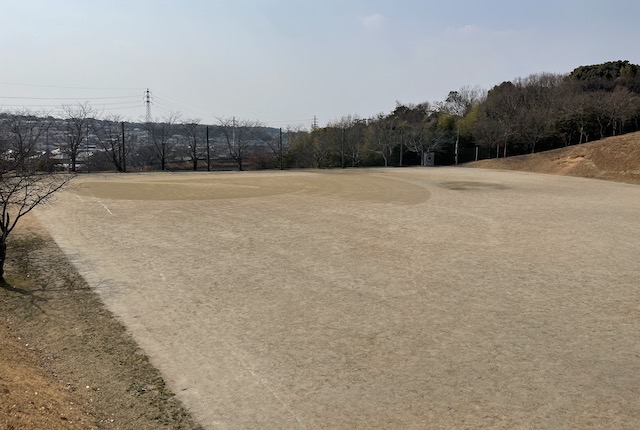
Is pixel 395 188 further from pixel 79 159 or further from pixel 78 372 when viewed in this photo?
pixel 79 159

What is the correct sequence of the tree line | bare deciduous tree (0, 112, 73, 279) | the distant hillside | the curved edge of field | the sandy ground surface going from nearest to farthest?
1. the curved edge of field
2. the sandy ground surface
3. bare deciduous tree (0, 112, 73, 279)
4. the distant hillside
5. the tree line

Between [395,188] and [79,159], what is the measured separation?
1947 cm

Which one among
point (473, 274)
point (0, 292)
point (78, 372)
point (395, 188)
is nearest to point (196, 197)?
point (395, 188)

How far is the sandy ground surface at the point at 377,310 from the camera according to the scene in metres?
4.11

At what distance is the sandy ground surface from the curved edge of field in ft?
0.73

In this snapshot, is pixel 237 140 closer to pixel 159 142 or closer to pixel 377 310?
pixel 159 142

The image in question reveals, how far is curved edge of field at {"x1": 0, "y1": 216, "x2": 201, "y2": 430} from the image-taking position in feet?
12.0

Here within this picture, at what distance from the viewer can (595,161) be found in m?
27.7

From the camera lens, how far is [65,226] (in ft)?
38.4

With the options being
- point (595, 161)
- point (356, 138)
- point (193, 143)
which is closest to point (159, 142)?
point (193, 143)

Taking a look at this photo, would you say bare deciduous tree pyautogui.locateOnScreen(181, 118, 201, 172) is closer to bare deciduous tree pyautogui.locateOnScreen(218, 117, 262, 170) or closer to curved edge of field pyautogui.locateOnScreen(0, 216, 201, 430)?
bare deciduous tree pyautogui.locateOnScreen(218, 117, 262, 170)

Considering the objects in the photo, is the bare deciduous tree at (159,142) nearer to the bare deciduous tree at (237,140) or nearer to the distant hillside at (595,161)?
the bare deciduous tree at (237,140)

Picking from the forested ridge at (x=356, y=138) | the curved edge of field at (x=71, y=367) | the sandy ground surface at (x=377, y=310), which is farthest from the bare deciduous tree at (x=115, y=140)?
the curved edge of field at (x=71, y=367)

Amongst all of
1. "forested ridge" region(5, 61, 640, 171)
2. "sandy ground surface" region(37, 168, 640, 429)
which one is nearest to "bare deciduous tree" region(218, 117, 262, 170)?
"forested ridge" region(5, 61, 640, 171)
